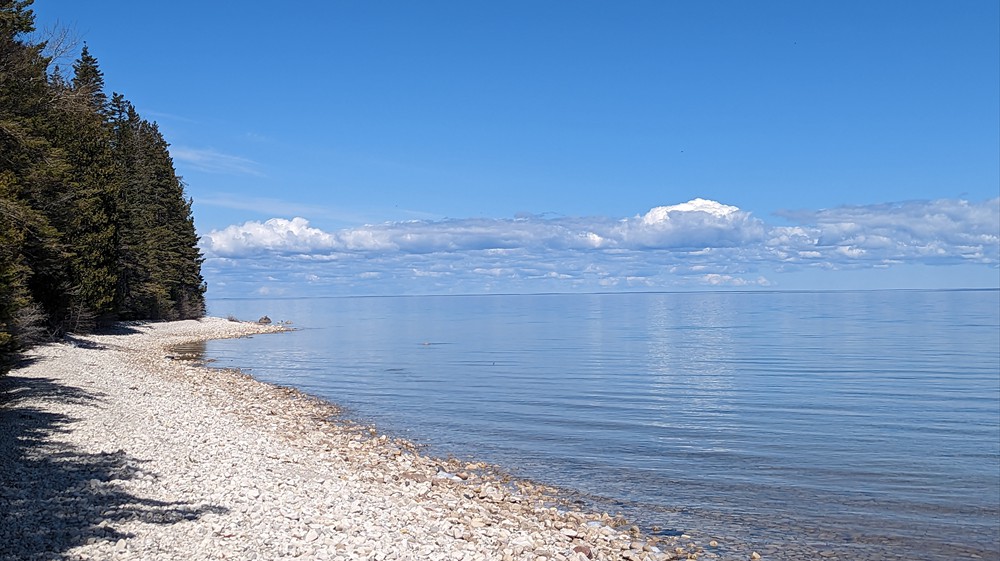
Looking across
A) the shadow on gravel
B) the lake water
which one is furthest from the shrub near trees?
the lake water

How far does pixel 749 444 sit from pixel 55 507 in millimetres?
16895

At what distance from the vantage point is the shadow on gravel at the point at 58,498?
9156 millimetres

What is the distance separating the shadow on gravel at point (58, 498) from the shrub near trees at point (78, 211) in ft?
7.37


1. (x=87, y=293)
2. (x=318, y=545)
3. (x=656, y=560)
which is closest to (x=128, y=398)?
(x=318, y=545)

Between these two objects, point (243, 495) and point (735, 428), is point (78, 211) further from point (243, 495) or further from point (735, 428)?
point (735, 428)

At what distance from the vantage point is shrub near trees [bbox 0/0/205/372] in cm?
1706

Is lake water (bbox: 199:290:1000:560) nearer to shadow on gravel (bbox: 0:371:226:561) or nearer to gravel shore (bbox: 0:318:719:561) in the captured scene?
gravel shore (bbox: 0:318:719:561)

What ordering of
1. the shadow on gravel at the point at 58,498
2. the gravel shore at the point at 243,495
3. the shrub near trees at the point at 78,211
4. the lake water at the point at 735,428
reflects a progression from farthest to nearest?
1. the shrub near trees at the point at 78,211
2. the lake water at the point at 735,428
3. the gravel shore at the point at 243,495
4. the shadow on gravel at the point at 58,498

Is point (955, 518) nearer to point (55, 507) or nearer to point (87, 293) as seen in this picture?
point (55, 507)

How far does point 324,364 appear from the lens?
4494cm

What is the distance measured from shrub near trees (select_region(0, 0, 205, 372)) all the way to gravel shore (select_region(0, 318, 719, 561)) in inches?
107

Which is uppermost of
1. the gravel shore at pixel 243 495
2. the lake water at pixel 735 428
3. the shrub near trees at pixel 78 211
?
the shrub near trees at pixel 78 211

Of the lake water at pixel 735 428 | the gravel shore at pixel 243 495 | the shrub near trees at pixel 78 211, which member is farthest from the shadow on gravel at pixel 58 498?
the lake water at pixel 735 428

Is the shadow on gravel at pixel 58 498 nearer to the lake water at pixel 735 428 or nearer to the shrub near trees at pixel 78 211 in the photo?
the shrub near trees at pixel 78 211
